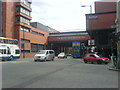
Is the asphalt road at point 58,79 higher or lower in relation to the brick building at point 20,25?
lower

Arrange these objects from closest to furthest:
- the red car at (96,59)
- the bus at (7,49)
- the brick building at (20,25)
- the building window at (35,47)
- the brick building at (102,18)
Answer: the red car at (96,59) < the bus at (7,49) < the brick building at (102,18) < the brick building at (20,25) < the building window at (35,47)

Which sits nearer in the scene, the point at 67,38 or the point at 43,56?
the point at 43,56

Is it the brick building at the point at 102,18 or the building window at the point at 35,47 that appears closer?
the brick building at the point at 102,18

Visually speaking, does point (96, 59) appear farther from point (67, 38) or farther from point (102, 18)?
point (67, 38)

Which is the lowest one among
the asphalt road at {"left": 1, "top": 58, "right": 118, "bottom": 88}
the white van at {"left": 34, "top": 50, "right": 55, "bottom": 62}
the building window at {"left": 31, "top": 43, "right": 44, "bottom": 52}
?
the asphalt road at {"left": 1, "top": 58, "right": 118, "bottom": 88}

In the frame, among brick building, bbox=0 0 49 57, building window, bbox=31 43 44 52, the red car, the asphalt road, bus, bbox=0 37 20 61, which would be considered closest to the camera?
the asphalt road

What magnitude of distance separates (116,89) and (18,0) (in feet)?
153

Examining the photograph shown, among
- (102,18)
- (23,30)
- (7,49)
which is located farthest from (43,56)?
(23,30)

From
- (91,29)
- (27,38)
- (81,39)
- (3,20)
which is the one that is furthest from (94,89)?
(81,39)

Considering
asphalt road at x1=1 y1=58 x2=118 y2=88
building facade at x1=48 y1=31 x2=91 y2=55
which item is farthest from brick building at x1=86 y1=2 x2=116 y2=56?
building facade at x1=48 y1=31 x2=91 y2=55

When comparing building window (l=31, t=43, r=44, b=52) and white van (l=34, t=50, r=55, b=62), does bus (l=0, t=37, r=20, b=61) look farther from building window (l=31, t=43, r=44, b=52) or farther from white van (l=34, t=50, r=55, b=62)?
building window (l=31, t=43, r=44, b=52)

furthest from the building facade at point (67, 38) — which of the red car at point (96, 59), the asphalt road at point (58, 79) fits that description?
the asphalt road at point (58, 79)

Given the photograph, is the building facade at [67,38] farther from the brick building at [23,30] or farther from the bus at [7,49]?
the bus at [7,49]

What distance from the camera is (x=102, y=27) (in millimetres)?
32031
